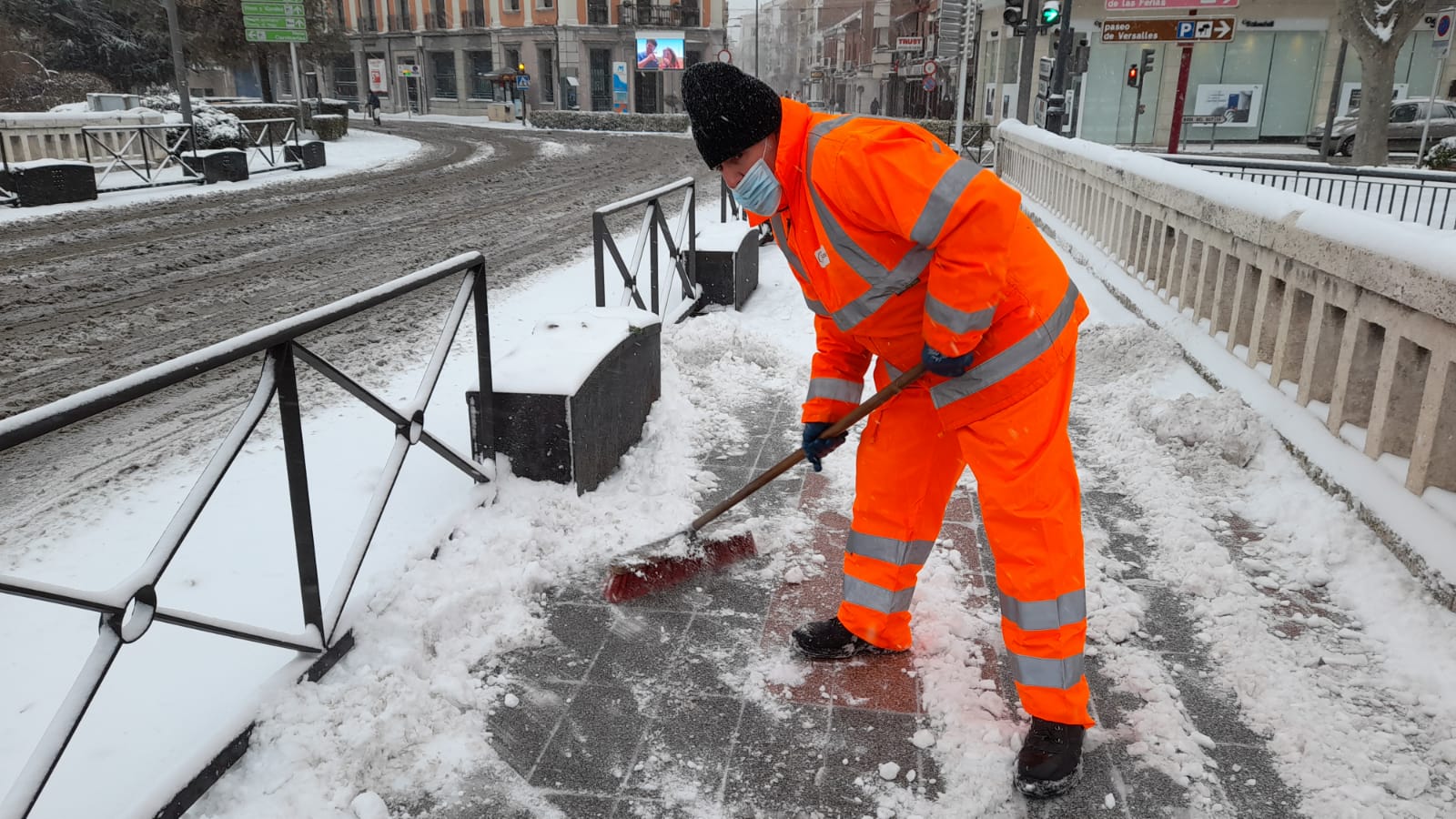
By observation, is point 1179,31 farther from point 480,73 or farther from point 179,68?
point 480,73

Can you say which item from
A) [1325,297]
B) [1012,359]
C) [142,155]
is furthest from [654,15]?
[1012,359]

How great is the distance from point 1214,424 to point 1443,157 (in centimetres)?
1404

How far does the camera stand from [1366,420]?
377 centimetres

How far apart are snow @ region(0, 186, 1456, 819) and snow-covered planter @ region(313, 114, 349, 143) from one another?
25.7 meters

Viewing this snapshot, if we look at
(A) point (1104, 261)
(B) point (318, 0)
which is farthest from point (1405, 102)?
(B) point (318, 0)

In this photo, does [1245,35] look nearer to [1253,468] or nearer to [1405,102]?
[1405,102]

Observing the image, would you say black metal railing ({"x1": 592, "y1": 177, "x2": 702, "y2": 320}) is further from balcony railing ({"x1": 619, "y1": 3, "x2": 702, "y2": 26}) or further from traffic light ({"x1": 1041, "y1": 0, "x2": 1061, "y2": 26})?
balcony railing ({"x1": 619, "y1": 3, "x2": 702, "y2": 26})

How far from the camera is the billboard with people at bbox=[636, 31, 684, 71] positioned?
45.4m

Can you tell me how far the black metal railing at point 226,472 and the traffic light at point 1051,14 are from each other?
14220 mm

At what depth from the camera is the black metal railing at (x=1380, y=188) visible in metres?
8.77

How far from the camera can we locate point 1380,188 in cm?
917

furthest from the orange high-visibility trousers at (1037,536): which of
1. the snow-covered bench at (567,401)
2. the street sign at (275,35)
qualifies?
the street sign at (275,35)

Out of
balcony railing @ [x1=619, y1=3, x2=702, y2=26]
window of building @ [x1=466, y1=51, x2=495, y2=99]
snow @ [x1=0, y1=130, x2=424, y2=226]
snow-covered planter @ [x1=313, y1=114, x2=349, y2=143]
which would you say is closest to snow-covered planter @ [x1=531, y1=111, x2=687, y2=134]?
snow @ [x1=0, y1=130, x2=424, y2=226]

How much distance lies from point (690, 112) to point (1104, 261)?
19.6 feet
